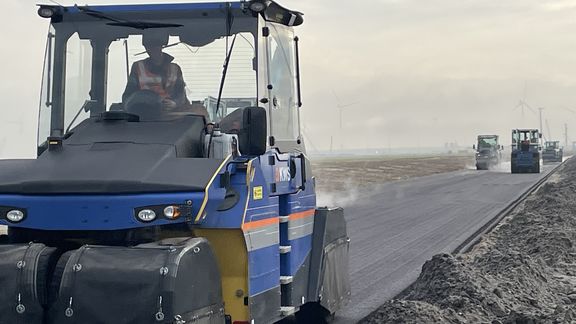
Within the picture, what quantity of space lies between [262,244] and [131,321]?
4.95 ft

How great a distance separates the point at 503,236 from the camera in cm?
1653

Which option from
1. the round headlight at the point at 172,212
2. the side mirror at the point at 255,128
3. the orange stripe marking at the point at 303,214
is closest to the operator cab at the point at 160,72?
the side mirror at the point at 255,128

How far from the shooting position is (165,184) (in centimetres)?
496

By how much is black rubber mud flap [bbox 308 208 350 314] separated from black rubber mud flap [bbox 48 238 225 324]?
262 centimetres

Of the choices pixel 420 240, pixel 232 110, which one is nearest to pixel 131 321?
pixel 232 110

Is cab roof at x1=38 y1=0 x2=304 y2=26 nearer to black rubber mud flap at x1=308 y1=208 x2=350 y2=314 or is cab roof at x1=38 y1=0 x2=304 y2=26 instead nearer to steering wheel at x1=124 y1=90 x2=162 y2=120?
steering wheel at x1=124 y1=90 x2=162 y2=120

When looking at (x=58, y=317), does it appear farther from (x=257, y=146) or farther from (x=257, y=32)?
(x=257, y=32)

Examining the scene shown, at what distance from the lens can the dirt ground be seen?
8.03m

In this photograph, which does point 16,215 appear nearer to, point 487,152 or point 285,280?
point 285,280

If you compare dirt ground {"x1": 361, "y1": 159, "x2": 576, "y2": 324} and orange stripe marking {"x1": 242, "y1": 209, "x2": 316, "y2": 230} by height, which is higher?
orange stripe marking {"x1": 242, "y1": 209, "x2": 316, "y2": 230}

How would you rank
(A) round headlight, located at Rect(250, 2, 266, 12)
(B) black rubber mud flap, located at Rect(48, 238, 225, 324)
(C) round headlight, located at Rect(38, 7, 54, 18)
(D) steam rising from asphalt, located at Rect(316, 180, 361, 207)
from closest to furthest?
(B) black rubber mud flap, located at Rect(48, 238, 225, 324) < (A) round headlight, located at Rect(250, 2, 266, 12) < (C) round headlight, located at Rect(38, 7, 54, 18) < (D) steam rising from asphalt, located at Rect(316, 180, 361, 207)

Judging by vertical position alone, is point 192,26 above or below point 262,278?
above

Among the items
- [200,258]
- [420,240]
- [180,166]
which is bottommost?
[420,240]

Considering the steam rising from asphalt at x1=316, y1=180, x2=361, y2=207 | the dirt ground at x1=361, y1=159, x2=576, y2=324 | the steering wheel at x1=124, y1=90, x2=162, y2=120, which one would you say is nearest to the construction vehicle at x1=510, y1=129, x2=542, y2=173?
the steam rising from asphalt at x1=316, y1=180, x2=361, y2=207
